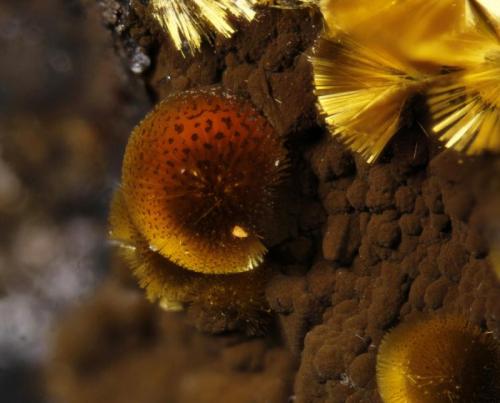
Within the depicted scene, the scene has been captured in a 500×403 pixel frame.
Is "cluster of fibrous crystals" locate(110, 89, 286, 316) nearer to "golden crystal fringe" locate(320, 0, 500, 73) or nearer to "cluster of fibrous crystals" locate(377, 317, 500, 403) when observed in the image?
"golden crystal fringe" locate(320, 0, 500, 73)

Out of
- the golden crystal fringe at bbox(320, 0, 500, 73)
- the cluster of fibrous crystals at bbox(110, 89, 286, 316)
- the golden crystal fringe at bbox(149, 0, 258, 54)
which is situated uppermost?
the golden crystal fringe at bbox(149, 0, 258, 54)

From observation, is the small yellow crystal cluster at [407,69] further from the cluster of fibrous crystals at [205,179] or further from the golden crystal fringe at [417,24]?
the cluster of fibrous crystals at [205,179]

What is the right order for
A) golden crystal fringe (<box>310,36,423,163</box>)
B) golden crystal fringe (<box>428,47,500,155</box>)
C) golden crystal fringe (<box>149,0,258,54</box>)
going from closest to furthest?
golden crystal fringe (<box>428,47,500,155</box>)
golden crystal fringe (<box>310,36,423,163</box>)
golden crystal fringe (<box>149,0,258,54</box>)

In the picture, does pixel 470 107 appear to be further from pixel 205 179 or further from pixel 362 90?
pixel 205 179

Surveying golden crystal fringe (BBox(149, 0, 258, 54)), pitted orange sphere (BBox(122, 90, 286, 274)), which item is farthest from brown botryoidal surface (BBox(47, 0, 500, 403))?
pitted orange sphere (BBox(122, 90, 286, 274))

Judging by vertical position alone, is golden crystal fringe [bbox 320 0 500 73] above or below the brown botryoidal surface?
above

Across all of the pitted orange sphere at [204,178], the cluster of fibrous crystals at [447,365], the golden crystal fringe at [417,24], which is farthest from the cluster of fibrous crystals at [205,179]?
the cluster of fibrous crystals at [447,365]
